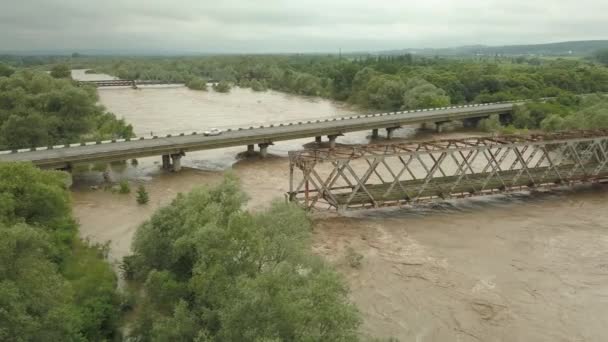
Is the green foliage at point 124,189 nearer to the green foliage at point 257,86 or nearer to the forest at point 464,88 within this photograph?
the forest at point 464,88

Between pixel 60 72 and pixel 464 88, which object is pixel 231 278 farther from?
pixel 60 72

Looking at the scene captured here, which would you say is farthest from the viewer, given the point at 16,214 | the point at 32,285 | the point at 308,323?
the point at 16,214

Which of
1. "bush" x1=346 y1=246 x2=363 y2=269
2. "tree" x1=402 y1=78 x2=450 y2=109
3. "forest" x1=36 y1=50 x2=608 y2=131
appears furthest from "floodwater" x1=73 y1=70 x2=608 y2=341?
"tree" x1=402 y1=78 x2=450 y2=109

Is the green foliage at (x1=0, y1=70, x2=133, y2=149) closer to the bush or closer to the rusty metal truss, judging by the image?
the rusty metal truss

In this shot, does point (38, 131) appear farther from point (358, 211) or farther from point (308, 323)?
point (308, 323)

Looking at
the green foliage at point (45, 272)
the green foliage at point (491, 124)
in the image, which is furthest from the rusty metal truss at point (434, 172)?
the green foliage at point (491, 124)

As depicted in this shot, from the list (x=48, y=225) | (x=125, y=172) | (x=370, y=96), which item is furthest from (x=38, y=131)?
(x=370, y=96)

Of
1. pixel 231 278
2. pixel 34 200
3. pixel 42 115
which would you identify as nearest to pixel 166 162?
pixel 42 115

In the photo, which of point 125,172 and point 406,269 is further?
point 125,172
